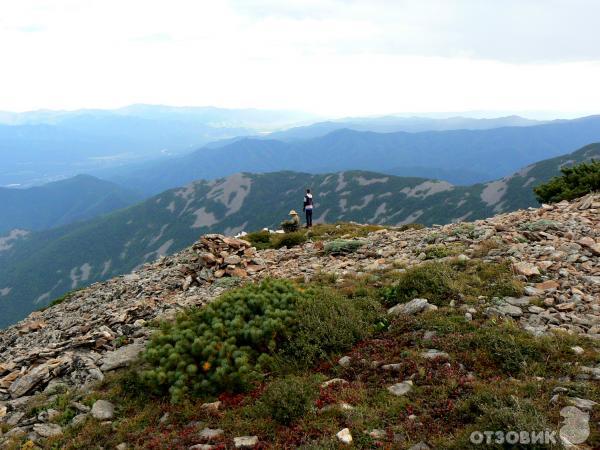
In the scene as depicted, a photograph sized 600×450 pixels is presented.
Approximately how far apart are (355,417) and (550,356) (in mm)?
3681

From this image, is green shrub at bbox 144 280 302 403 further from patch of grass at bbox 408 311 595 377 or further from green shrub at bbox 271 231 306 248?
green shrub at bbox 271 231 306 248

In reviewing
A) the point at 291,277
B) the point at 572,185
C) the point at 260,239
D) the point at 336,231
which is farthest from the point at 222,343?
the point at 572,185

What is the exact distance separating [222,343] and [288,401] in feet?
7.50

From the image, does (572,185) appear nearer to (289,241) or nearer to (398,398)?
(289,241)

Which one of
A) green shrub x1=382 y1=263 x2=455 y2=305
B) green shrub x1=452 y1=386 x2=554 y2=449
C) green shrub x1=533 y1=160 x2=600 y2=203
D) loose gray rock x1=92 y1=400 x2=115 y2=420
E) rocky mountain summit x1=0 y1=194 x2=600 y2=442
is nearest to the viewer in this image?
green shrub x1=452 y1=386 x2=554 y2=449

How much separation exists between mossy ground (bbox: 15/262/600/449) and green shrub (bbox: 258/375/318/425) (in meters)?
0.02

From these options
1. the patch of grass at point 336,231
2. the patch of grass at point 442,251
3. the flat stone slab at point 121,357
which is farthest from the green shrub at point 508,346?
the patch of grass at point 336,231

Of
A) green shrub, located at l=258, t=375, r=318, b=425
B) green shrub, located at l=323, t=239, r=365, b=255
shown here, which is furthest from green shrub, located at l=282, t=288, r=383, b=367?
green shrub, located at l=323, t=239, r=365, b=255

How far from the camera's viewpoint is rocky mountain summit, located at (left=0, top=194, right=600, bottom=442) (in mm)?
8781

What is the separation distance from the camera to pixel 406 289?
10578mm

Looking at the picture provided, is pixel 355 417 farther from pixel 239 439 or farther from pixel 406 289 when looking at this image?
pixel 406 289

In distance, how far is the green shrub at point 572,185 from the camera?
2170cm

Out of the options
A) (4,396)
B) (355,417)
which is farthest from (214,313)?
(4,396)

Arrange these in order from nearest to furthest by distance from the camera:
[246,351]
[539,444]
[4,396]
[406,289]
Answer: [539,444], [246,351], [4,396], [406,289]
